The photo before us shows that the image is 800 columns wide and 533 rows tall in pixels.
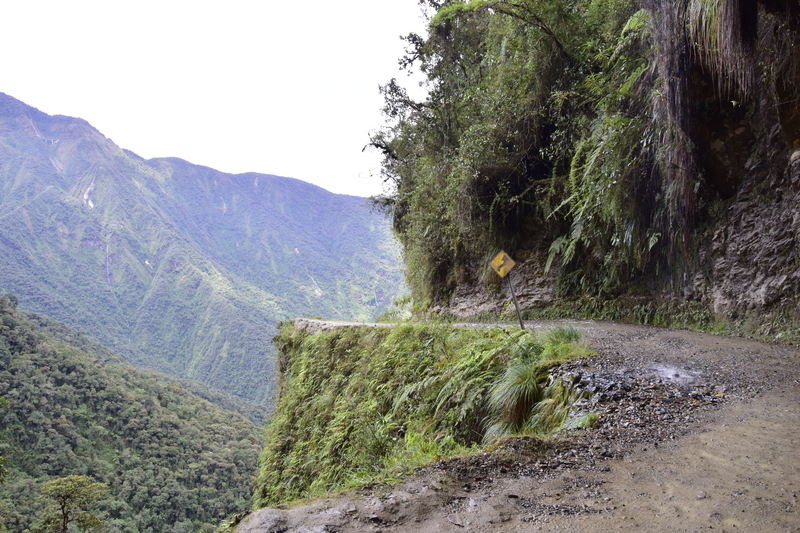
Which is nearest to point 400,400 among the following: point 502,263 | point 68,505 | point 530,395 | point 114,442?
point 530,395

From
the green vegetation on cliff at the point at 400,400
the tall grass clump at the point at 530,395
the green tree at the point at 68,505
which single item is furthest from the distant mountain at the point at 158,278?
the tall grass clump at the point at 530,395

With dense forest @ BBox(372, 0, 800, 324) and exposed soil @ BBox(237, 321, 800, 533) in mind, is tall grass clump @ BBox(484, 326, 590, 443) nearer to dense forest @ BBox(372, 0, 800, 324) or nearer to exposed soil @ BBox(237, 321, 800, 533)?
exposed soil @ BBox(237, 321, 800, 533)

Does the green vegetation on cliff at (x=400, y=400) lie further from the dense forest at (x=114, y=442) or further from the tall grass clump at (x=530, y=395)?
the dense forest at (x=114, y=442)

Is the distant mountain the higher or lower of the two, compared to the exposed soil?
lower

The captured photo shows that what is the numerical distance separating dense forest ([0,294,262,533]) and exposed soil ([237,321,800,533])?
30.5 metres

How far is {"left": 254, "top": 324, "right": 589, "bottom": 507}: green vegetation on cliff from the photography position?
177 inches

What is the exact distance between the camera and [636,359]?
17.2 ft

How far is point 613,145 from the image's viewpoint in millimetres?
8250

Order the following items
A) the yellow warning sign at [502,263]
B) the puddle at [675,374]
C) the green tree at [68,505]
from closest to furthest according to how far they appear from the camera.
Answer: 1. the puddle at [675,374]
2. the yellow warning sign at [502,263]
3. the green tree at [68,505]

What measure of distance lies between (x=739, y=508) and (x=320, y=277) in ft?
576

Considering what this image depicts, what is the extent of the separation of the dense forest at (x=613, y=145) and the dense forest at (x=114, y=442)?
1061 inches

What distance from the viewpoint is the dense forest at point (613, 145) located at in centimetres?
639

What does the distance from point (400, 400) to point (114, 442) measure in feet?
142

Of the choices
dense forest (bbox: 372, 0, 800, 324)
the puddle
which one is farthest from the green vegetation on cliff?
dense forest (bbox: 372, 0, 800, 324)
